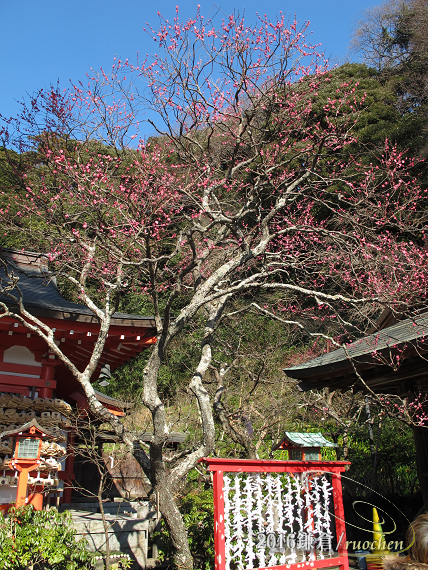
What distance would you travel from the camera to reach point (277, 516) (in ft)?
14.8

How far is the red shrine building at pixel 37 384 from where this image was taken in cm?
553

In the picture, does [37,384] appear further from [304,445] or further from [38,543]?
[304,445]

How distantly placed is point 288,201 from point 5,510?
6.08 meters

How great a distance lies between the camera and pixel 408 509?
8258 millimetres

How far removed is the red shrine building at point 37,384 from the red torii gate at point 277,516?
2.55 meters

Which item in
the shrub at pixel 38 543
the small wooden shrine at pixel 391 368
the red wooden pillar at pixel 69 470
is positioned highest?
the small wooden shrine at pixel 391 368

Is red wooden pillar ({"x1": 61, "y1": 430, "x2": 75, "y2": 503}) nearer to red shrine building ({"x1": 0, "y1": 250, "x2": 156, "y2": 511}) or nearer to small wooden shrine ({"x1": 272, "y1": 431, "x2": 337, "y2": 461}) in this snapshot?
red shrine building ({"x1": 0, "y1": 250, "x2": 156, "y2": 511})

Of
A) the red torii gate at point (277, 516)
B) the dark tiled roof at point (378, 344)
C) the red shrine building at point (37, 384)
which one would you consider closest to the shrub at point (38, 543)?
the red shrine building at point (37, 384)

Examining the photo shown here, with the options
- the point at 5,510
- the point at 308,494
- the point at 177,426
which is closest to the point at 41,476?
the point at 5,510

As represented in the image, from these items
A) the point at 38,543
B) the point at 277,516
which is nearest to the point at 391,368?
the point at 277,516

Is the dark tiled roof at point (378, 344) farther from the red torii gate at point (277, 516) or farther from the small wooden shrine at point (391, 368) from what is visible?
the red torii gate at point (277, 516)

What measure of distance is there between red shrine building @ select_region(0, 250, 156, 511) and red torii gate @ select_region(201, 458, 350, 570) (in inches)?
100

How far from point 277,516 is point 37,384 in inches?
157

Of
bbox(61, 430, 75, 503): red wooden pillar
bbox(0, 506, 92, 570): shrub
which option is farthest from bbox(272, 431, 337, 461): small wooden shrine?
bbox(0, 506, 92, 570): shrub
